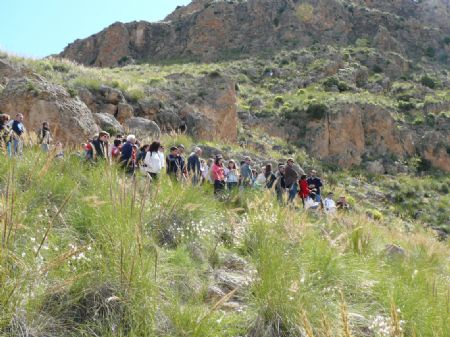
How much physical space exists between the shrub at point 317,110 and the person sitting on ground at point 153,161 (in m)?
24.5

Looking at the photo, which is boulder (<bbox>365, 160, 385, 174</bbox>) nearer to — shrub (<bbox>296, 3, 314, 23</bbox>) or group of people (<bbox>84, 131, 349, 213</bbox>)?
group of people (<bbox>84, 131, 349, 213</bbox>)

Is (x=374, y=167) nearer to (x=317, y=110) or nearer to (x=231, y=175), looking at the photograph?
(x=317, y=110)

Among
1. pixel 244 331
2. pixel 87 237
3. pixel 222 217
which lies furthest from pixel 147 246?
pixel 222 217

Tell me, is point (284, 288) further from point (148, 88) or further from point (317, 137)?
point (317, 137)

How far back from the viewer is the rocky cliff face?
168 ft

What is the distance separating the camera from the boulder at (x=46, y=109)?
13.5 meters

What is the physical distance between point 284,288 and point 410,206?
23859 millimetres

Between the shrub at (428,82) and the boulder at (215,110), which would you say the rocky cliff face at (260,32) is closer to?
the shrub at (428,82)

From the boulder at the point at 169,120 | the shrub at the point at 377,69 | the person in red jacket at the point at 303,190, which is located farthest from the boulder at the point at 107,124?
the shrub at the point at 377,69

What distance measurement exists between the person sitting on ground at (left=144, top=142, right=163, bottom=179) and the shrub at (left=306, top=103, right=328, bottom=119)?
80.5 feet

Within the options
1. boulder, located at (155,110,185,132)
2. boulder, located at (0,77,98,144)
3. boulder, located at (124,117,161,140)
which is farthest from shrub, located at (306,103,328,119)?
boulder, located at (0,77,98,144)

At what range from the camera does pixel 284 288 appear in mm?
3779

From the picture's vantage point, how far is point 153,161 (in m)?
8.24

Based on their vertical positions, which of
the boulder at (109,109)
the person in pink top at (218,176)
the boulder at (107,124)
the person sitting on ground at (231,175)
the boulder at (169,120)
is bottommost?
the person sitting on ground at (231,175)
